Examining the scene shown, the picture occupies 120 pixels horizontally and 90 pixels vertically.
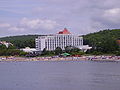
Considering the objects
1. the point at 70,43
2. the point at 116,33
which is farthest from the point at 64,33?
the point at 116,33

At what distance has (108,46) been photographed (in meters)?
99.7

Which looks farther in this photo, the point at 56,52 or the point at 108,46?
the point at 56,52

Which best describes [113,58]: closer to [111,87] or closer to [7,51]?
[7,51]

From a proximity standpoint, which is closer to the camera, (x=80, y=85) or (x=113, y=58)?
(x=80, y=85)

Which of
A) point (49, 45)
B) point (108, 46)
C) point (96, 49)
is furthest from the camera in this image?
point (49, 45)

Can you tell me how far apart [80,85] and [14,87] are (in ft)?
21.4

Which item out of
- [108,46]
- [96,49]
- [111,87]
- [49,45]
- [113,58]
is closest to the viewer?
[111,87]

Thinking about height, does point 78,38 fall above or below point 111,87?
above

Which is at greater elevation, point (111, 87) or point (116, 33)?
point (116, 33)

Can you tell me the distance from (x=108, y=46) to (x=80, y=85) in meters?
65.5

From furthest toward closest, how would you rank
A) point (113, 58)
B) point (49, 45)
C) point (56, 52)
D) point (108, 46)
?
point (49, 45) < point (56, 52) < point (108, 46) < point (113, 58)

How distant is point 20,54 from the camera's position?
117438 mm

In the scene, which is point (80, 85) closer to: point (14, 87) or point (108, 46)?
point (14, 87)

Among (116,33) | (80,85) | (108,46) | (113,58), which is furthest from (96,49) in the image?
(80,85)
